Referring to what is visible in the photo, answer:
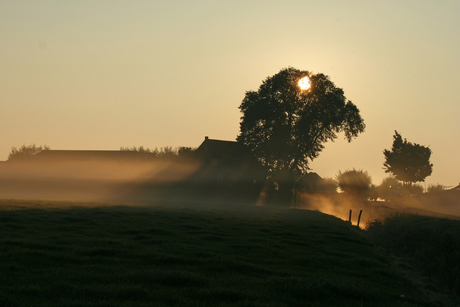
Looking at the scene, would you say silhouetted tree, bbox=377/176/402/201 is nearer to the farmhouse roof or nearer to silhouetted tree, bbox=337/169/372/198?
silhouetted tree, bbox=337/169/372/198

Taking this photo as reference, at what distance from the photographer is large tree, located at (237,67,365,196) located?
7544cm

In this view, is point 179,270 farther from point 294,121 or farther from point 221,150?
point 221,150

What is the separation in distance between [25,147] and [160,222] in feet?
435

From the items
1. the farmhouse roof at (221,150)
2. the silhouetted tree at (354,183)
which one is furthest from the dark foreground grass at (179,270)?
the silhouetted tree at (354,183)

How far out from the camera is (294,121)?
252ft

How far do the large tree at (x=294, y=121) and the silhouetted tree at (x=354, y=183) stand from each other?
30428 mm

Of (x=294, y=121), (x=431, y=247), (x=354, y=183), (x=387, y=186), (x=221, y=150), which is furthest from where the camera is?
(x=387, y=186)

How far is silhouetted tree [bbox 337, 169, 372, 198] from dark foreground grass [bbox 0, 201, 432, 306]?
89180 mm

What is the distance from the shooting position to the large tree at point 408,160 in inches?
4387

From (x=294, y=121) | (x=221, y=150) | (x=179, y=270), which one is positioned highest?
(x=294, y=121)

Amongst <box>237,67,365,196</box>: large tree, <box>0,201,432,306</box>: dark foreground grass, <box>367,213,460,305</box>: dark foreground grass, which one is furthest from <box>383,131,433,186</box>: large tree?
<box>0,201,432,306</box>: dark foreground grass

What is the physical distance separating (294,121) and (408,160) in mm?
50225

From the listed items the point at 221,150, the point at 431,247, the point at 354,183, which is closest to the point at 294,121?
the point at 221,150

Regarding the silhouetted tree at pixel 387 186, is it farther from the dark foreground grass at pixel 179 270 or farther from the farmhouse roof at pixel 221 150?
the dark foreground grass at pixel 179 270
